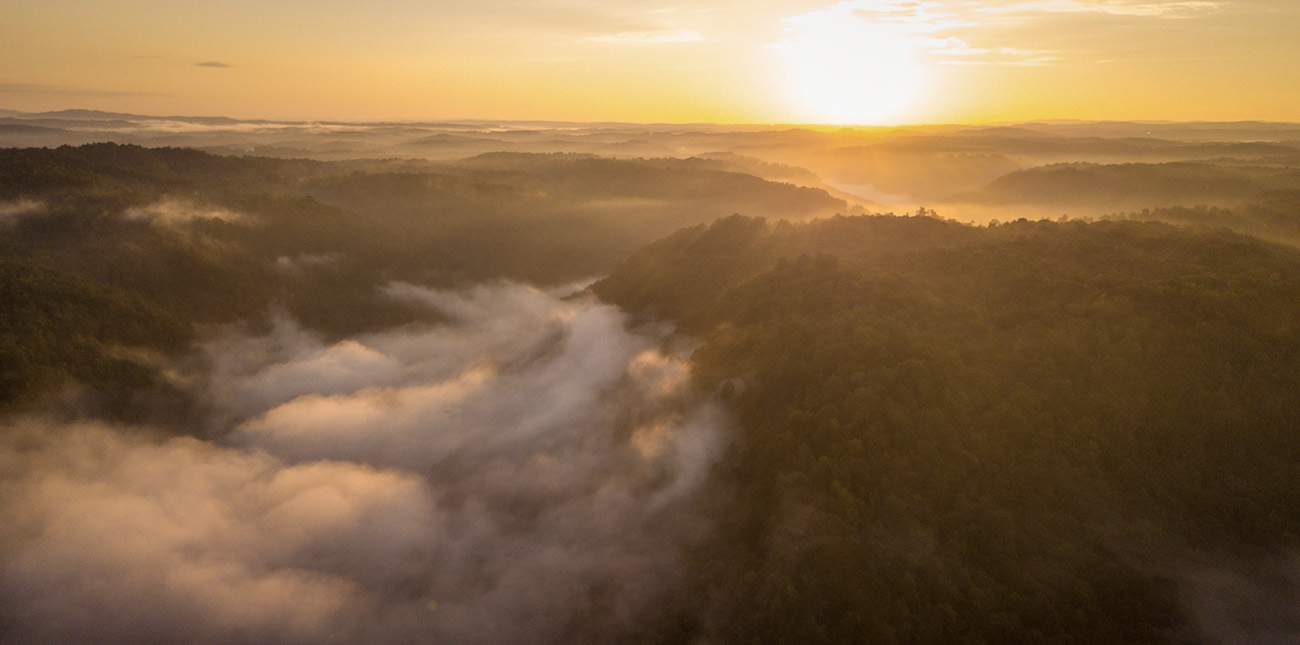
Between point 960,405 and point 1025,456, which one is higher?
point 960,405

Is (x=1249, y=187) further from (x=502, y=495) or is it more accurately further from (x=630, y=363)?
(x=502, y=495)

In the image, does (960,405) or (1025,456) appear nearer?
(1025,456)

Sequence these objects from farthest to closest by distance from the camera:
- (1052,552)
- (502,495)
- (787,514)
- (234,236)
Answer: (234,236), (502,495), (787,514), (1052,552)

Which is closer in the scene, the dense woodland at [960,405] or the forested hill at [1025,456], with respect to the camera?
the forested hill at [1025,456]

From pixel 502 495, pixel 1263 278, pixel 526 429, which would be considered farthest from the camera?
pixel 526 429

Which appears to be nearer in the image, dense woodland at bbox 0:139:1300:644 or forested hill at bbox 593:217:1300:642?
forested hill at bbox 593:217:1300:642

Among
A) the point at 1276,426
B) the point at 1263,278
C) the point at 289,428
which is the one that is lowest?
the point at 289,428

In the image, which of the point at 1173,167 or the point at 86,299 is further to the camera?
the point at 1173,167

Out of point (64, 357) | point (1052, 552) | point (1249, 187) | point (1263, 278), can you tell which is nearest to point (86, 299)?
point (64, 357)
